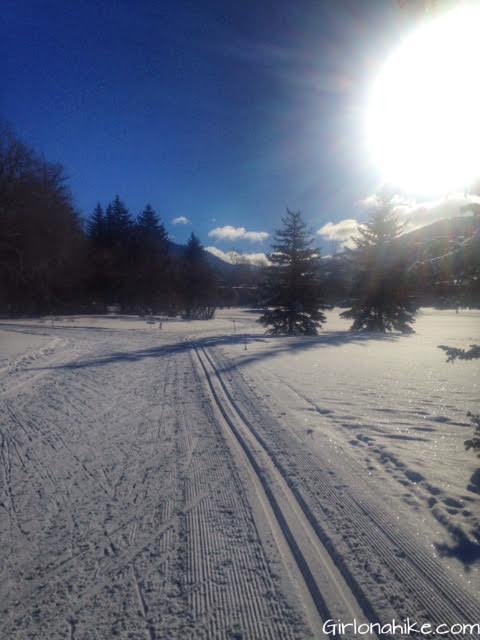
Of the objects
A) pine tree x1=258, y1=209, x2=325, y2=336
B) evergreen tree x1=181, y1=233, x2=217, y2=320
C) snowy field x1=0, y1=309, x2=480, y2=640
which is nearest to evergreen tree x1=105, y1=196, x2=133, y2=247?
evergreen tree x1=181, y1=233, x2=217, y2=320

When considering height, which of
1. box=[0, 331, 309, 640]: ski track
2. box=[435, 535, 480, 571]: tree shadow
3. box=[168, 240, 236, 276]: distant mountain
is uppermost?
box=[168, 240, 236, 276]: distant mountain

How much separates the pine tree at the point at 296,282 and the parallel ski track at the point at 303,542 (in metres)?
18.1

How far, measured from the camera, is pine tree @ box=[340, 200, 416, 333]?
863 inches

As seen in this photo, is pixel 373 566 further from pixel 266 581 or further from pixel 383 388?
pixel 383 388

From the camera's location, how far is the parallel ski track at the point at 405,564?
6.85 feet

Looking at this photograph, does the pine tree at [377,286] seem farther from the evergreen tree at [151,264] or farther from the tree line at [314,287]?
the evergreen tree at [151,264]

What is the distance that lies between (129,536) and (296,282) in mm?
20507

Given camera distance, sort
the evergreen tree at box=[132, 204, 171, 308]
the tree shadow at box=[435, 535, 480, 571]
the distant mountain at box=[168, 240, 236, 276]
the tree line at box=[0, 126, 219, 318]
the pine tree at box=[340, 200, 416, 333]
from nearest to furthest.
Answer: the tree shadow at box=[435, 535, 480, 571] → the pine tree at box=[340, 200, 416, 333] → the tree line at box=[0, 126, 219, 318] → the evergreen tree at box=[132, 204, 171, 308] → the distant mountain at box=[168, 240, 236, 276]

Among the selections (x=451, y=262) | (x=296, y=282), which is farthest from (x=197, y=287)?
(x=451, y=262)

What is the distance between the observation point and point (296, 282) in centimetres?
2219

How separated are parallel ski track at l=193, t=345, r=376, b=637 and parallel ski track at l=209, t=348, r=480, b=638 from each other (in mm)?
50

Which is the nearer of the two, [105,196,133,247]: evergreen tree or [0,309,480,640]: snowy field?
[0,309,480,640]: snowy field

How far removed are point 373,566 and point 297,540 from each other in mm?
580

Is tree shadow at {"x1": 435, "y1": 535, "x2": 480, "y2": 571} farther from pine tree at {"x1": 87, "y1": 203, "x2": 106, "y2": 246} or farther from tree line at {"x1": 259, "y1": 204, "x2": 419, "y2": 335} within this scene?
pine tree at {"x1": 87, "y1": 203, "x2": 106, "y2": 246}
